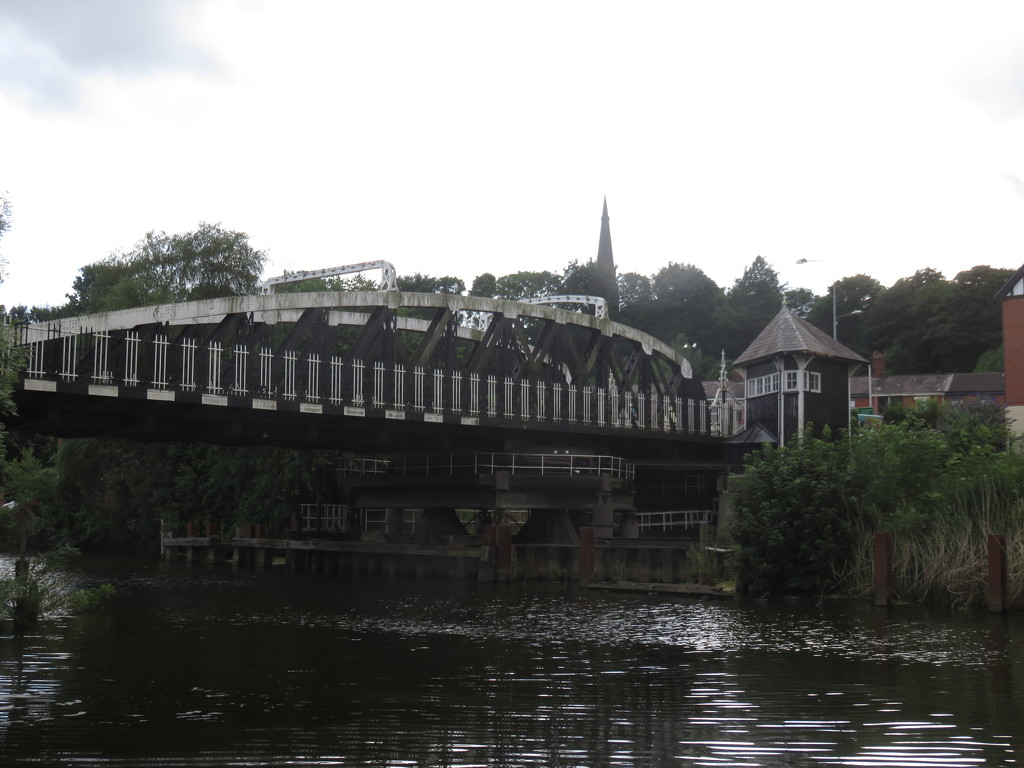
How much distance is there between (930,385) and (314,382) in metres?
73.2

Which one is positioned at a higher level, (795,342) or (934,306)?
(934,306)

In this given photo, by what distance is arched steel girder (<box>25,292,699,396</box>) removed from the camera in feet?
104

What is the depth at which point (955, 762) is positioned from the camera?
12148mm

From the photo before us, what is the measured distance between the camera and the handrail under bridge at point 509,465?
42.8 metres

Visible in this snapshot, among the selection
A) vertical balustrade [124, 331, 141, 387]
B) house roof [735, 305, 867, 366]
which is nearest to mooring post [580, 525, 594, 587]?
house roof [735, 305, 867, 366]

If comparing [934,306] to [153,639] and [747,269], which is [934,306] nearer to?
[747,269]

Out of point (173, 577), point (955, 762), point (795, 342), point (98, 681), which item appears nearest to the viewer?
point (955, 762)

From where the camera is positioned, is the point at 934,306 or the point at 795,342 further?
the point at 934,306

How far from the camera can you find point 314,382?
36.8m

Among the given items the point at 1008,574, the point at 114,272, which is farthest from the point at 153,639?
the point at 114,272

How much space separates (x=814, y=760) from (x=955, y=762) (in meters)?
1.53

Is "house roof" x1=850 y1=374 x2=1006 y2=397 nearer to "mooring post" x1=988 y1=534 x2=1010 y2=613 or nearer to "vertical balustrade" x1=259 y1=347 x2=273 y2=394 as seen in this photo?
"mooring post" x1=988 y1=534 x2=1010 y2=613

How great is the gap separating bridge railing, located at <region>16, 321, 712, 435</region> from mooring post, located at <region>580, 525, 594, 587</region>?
5454 mm

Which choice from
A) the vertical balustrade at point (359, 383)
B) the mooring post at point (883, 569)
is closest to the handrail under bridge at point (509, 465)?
the vertical balustrade at point (359, 383)
